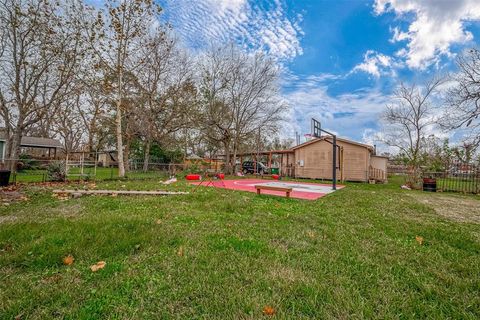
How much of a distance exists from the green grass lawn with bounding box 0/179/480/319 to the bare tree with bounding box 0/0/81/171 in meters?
13.4

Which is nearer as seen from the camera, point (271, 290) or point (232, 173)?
point (271, 290)

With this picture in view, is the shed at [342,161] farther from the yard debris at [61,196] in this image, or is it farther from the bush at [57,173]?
the bush at [57,173]

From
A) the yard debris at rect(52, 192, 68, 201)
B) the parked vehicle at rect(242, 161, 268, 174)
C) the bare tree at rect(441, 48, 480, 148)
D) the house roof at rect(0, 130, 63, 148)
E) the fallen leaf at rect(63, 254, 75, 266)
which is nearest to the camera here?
the fallen leaf at rect(63, 254, 75, 266)

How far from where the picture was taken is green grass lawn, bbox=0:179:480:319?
186 cm

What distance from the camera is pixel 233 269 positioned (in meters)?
2.51

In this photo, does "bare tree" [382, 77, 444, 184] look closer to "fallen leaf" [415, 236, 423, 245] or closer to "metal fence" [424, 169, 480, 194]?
"metal fence" [424, 169, 480, 194]

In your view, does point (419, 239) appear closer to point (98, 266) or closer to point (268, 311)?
point (268, 311)

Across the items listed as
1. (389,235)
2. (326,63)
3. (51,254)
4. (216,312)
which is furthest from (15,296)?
(326,63)

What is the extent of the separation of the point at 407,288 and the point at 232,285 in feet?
5.94

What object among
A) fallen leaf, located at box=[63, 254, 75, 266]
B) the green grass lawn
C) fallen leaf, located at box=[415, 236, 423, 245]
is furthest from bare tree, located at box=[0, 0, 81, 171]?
fallen leaf, located at box=[415, 236, 423, 245]

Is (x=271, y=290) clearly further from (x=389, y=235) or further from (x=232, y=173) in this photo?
(x=232, y=173)

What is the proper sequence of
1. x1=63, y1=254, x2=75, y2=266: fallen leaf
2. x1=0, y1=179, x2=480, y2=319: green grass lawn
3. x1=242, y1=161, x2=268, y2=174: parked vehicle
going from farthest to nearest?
x1=242, y1=161, x2=268, y2=174: parked vehicle → x1=63, y1=254, x2=75, y2=266: fallen leaf → x1=0, y1=179, x2=480, y2=319: green grass lawn

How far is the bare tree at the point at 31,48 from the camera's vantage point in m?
12.7

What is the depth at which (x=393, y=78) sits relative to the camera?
987 inches
